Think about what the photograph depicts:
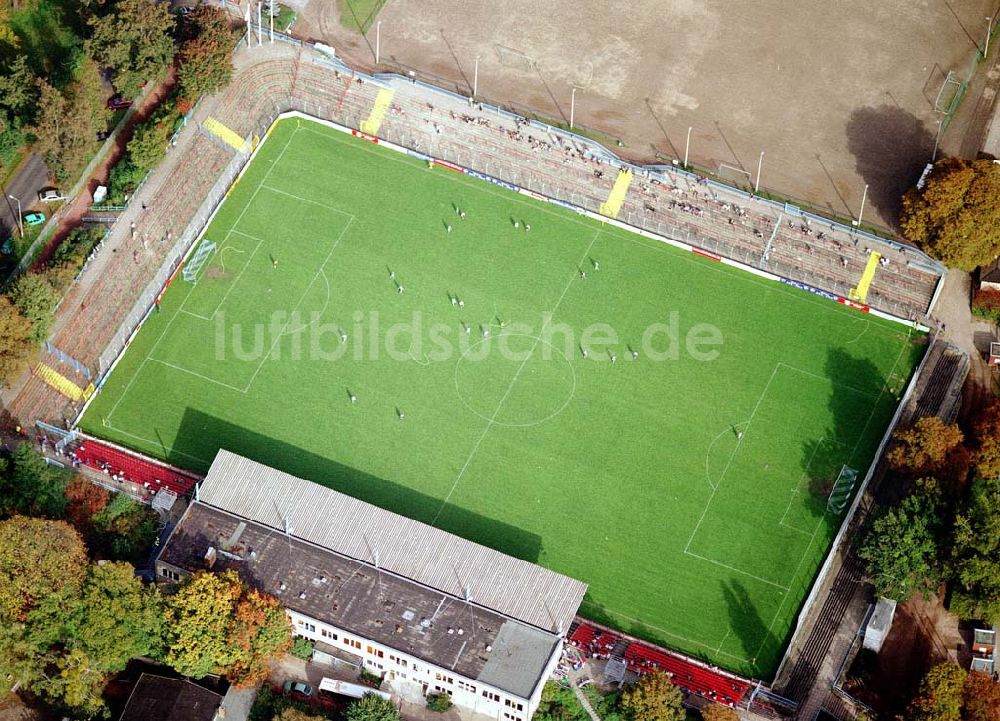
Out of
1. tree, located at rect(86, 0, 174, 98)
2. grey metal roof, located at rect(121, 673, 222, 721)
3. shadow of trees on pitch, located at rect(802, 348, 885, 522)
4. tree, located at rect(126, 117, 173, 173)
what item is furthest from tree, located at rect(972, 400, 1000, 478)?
tree, located at rect(86, 0, 174, 98)

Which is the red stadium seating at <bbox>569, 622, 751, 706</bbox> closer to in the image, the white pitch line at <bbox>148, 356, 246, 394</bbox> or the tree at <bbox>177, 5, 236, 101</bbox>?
the white pitch line at <bbox>148, 356, 246, 394</bbox>

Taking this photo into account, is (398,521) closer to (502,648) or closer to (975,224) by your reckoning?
(502,648)

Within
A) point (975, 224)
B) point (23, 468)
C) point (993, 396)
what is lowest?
point (23, 468)

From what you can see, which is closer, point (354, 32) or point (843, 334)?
point (843, 334)

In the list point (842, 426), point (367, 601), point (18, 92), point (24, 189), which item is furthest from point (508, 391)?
point (18, 92)

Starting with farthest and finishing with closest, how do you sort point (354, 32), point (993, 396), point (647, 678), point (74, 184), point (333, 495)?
point (354, 32), point (74, 184), point (993, 396), point (333, 495), point (647, 678)

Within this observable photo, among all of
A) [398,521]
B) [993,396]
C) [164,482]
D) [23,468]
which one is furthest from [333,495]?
[993,396]

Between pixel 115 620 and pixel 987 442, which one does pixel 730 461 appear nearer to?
pixel 987 442
